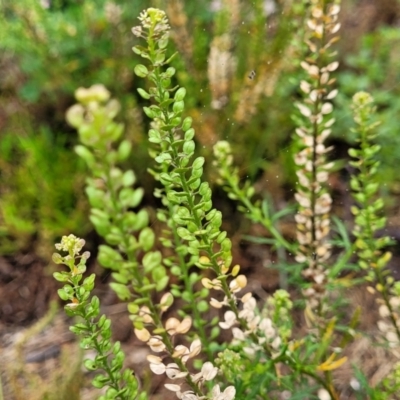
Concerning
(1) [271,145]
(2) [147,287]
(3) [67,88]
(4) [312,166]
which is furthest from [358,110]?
(3) [67,88]

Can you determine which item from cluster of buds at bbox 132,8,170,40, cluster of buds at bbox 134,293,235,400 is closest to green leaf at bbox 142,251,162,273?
cluster of buds at bbox 134,293,235,400

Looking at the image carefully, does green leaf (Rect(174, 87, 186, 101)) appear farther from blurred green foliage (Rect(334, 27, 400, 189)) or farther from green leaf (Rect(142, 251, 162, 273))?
blurred green foliage (Rect(334, 27, 400, 189))

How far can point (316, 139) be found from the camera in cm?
92

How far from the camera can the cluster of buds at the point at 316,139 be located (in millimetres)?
840

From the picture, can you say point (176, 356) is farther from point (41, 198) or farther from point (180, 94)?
point (41, 198)

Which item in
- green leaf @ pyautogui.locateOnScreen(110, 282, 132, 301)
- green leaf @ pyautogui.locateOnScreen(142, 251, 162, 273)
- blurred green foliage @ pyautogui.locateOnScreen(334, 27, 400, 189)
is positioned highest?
green leaf @ pyautogui.locateOnScreen(142, 251, 162, 273)

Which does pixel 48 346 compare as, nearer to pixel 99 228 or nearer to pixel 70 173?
pixel 70 173

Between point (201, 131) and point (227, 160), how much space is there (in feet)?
2.09

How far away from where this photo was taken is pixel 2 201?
190cm

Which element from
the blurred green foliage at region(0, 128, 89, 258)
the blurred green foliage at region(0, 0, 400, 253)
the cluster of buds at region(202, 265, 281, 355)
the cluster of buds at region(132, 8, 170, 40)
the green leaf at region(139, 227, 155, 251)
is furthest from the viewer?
the blurred green foliage at region(0, 128, 89, 258)

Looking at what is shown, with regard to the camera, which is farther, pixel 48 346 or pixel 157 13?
pixel 48 346

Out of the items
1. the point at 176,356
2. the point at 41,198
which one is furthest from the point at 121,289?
the point at 41,198

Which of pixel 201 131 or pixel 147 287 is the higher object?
pixel 147 287

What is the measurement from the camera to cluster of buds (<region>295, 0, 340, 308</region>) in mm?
840
